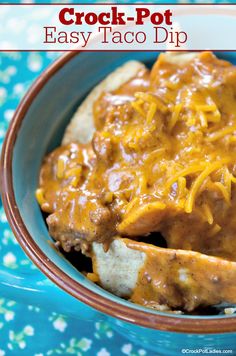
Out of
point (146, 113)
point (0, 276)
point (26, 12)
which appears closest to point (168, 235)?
point (146, 113)

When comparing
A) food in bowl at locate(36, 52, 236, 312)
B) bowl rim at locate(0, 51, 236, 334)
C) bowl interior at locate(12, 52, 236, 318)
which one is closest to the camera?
bowl rim at locate(0, 51, 236, 334)

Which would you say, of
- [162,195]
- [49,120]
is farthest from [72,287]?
[49,120]

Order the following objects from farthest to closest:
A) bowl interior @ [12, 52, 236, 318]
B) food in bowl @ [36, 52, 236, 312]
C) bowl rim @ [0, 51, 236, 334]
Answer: bowl interior @ [12, 52, 236, 318]
food in bowl @ [36, 52, 236, 312]
bowl rim @ [0, 51, 236, 334]

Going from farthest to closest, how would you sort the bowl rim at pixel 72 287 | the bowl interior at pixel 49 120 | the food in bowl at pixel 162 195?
the bowl interior at pixel 49 120
the food in bowl at pixel 162 195
the bowl rim at pixel 72 287

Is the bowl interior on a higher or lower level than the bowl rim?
higher

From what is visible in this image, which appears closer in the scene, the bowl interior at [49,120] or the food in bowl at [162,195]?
the food in bowl at [162,195]

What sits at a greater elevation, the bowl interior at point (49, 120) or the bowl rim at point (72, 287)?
the bowl interior at point (49, 120)

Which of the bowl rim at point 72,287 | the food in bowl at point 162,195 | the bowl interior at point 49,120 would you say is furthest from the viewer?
the bowl interior at point 49,120

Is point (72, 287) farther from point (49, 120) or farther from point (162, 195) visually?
point (49, 120)
